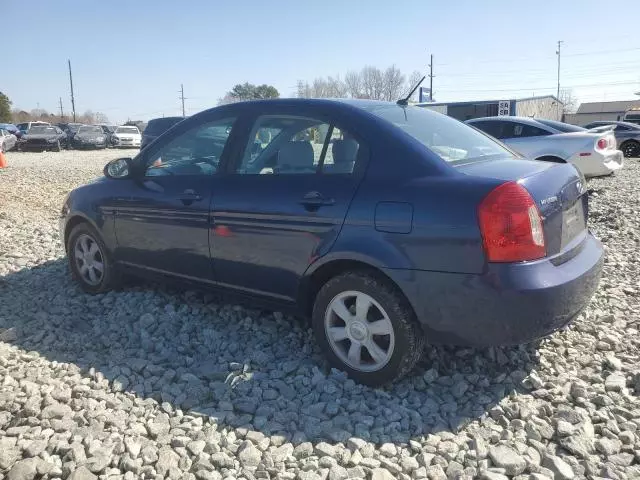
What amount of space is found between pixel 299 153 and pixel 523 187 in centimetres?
138

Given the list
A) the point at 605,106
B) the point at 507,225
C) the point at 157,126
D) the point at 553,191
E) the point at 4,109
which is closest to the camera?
the point at 507,225

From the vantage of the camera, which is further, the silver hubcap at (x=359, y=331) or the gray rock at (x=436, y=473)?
the silver hubcap at (x=359, y=331)

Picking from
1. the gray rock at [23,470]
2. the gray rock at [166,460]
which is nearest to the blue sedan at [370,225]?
the gray rock at [166,460]

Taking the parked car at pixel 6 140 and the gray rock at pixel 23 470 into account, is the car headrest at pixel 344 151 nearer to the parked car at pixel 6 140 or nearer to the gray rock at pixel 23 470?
the gray rock at pixel 23 470

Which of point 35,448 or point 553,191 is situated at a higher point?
point 553,191

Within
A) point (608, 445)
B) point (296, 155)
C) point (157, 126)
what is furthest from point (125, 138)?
point (608, 445)

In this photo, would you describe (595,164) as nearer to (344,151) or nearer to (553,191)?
(553,191)

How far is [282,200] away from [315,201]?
0.85 ft

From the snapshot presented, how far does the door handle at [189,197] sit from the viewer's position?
3.86 meters

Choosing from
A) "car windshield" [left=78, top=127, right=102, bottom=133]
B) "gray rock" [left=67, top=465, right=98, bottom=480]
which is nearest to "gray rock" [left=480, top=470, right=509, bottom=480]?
"gray rock" [left=67, top=465, right=98, bottom=480]

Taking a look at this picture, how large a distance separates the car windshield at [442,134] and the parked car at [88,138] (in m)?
31.5

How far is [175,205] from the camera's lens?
3996mm

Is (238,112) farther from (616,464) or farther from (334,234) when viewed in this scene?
(616,464)

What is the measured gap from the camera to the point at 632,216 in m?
7.79
